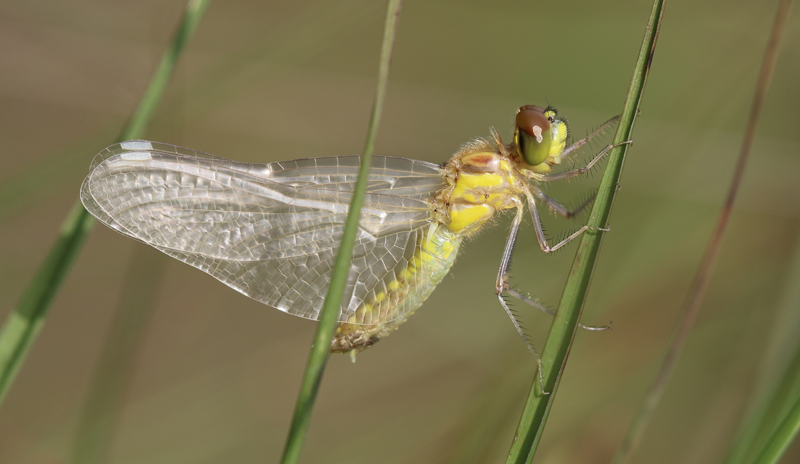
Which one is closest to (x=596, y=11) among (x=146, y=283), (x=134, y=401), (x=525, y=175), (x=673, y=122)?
(x=673, y=122)

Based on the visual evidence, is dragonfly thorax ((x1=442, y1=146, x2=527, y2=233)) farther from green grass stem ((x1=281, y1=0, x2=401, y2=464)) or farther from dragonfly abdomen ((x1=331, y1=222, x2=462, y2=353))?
green grass stem ((x1=281, y1=0, x2=401, y2=464))

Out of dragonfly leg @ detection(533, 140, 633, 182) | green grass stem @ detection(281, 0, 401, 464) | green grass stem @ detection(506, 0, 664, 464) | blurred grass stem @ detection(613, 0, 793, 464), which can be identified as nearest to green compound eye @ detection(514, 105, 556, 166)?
dragonfly leg @ detection(533, 140, 633, 182)

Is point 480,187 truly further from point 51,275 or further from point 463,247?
point 51,275

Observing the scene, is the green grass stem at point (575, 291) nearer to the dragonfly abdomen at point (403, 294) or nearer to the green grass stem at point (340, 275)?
the green grass stem at point (340, 275)

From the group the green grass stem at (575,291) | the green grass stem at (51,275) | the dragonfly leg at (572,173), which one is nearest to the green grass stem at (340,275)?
the green grass stem at (575,291)

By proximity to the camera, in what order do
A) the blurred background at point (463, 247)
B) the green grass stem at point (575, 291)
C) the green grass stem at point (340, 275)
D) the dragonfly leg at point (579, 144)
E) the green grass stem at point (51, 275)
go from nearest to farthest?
the green grass stem at point (340, 275), the green grass stem at point (575, 291), the green grass stem at point (51, 275), the dragonfly leg at point (579, 144), the blurred background at point (463, 247)

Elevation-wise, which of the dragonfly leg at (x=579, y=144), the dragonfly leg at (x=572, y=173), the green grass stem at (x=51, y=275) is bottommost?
the green grass stem at (x=51, y=275)

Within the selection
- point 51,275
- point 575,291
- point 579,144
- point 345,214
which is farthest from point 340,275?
point 579,144

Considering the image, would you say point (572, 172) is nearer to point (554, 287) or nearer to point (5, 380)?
point (554, 287)
